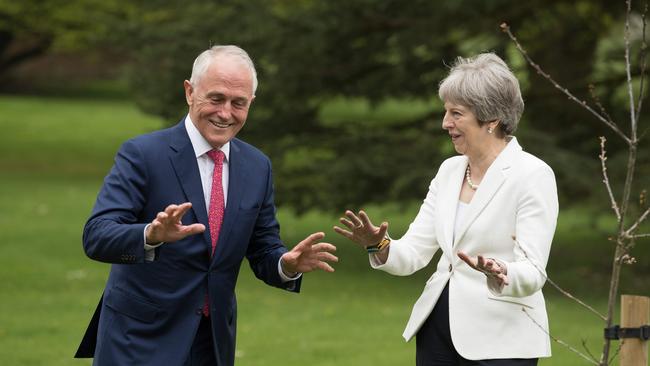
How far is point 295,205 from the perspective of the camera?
1411 cm

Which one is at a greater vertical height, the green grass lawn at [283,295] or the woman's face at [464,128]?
the woman's face at [464,128]

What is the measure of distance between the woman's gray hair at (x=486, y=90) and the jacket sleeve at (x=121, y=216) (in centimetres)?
127

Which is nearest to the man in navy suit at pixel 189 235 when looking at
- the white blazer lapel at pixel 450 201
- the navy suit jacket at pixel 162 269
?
the navy suit jacket at pixel 162 269

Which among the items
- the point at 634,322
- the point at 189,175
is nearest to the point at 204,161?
the point at 189,175

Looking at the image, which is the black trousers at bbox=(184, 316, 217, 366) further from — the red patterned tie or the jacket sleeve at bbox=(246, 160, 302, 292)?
the jacket sleeve at bbox=(246, 160, 302, 292)

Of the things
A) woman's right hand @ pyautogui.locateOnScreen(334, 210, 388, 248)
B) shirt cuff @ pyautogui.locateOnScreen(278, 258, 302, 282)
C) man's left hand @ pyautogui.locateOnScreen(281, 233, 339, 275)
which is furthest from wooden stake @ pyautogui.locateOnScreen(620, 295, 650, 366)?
shirt cuff @ pyautogui.locateOnScreen(278, 258, 302, 282)

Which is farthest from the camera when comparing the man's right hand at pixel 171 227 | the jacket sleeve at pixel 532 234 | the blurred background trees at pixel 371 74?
the blurred background trees at pixel 371 74

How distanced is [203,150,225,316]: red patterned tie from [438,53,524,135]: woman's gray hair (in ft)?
3.21

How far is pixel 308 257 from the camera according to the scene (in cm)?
464

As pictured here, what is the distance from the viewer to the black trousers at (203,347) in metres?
4.60

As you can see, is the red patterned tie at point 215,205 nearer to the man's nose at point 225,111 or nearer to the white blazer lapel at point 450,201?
the man's nose at point 225,111

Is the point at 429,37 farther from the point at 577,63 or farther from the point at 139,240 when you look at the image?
the point at 139,240

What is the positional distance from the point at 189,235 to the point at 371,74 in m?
10.8

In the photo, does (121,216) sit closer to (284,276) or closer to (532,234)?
(284,276)
